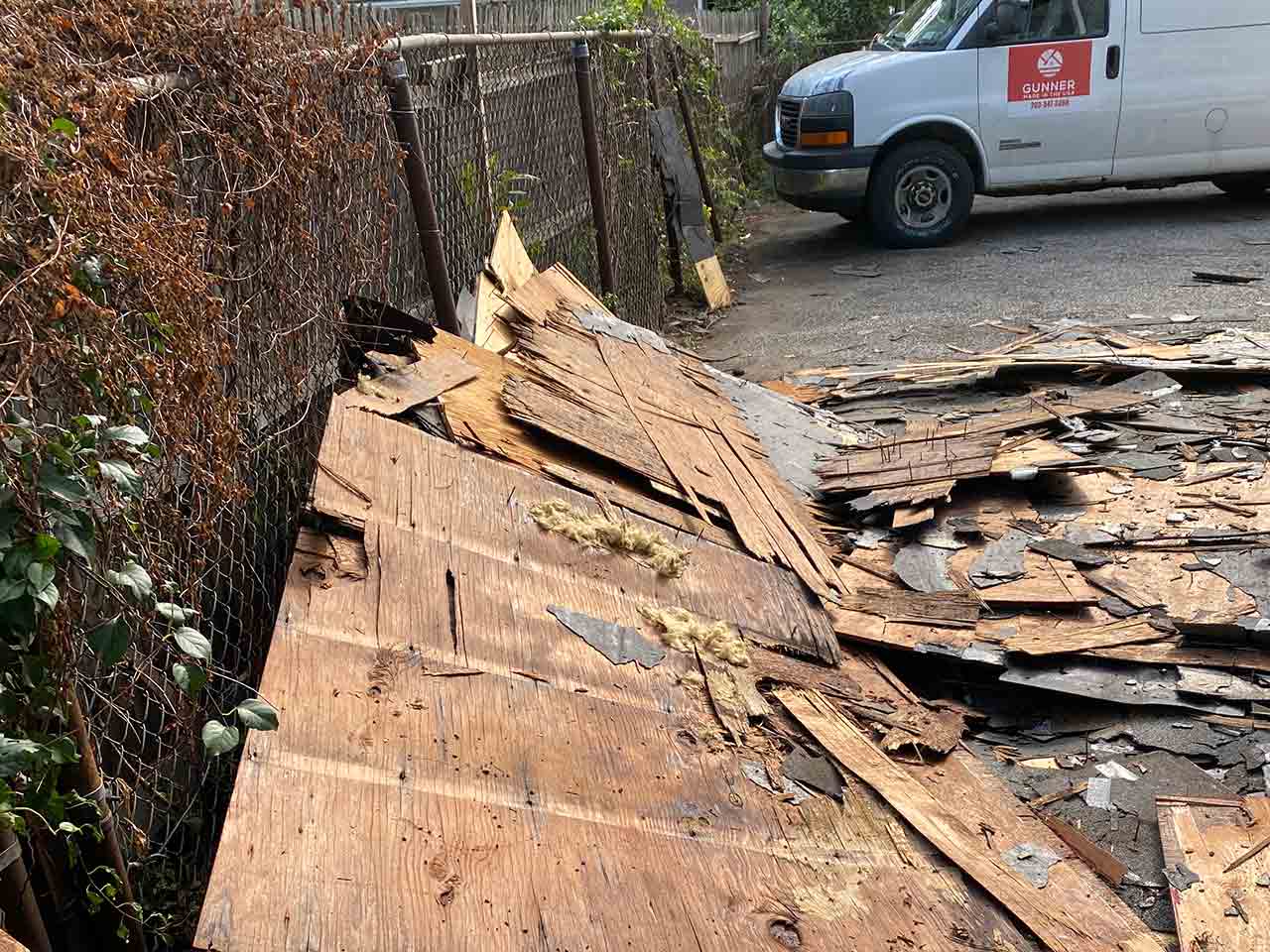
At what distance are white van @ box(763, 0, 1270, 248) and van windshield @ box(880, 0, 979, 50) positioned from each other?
0.02 m

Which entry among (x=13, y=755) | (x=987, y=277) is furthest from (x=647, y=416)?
(x=987, y=277)

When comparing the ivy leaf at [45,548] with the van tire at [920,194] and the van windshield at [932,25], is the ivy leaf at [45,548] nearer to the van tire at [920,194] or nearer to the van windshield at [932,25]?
the van tire at [920,194]

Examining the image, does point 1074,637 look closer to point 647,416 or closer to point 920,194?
point 647,416

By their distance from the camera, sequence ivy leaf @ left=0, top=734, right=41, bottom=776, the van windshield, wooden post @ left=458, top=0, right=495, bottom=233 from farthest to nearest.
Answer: the van windshield, wooden post @ left=458, top=0, right=495, bottom=233, ivy leaf @ left=0, top=734, right=41, bottom=776

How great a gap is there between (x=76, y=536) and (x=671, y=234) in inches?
340

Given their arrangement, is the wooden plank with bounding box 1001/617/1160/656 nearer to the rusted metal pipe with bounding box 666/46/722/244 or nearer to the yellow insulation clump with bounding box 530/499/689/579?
the yellow insulation clump with bounding box 530/499/689/579

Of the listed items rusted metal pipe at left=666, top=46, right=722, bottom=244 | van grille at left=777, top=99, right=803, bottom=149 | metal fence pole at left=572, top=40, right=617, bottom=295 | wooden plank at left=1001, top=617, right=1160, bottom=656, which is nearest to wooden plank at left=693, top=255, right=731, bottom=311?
rusted metal pipe at left=666, top=46, right=722, bottom=244

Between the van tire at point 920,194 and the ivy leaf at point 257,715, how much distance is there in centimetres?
992

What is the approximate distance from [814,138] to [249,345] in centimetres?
865

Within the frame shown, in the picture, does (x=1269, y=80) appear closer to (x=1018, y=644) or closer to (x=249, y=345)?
(x=1018, y=644)

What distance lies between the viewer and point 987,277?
33.6 ft

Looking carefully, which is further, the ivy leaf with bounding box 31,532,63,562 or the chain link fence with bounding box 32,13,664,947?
the chain link fence with bounding box 32,13,664,947

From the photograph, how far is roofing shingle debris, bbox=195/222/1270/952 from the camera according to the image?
8.01 ft

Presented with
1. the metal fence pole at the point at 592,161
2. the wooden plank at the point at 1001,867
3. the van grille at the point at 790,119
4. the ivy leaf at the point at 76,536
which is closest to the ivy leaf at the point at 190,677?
the ivy leaf at the point at 76,536
